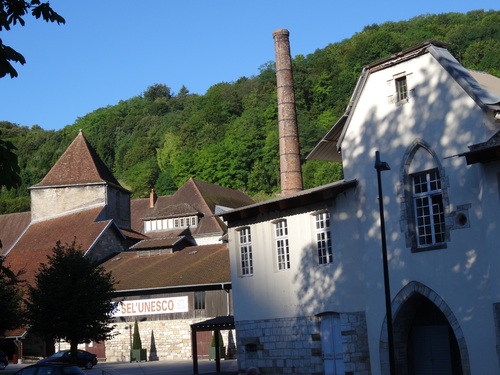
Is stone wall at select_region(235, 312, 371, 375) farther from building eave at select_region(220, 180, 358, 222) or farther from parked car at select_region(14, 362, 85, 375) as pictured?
parked car at select_region(14, 362, 85, 375)

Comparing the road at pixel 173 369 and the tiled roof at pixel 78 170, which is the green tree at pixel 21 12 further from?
the tiled roof at pixel 78 170

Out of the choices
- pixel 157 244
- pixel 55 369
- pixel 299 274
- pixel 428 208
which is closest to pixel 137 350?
pixel 157 244

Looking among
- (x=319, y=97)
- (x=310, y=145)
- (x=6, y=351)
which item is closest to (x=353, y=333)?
(x=6, y=351)

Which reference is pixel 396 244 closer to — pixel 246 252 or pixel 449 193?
pixel 449 193

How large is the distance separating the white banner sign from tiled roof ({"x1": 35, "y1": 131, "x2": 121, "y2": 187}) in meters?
16.5

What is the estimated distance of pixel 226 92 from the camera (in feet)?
419

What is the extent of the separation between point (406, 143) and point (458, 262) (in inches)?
159

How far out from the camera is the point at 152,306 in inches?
1706

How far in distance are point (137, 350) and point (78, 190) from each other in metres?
19.5

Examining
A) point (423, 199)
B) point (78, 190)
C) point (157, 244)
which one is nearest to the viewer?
point (423, 199)

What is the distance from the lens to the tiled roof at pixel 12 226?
67250 millimetres

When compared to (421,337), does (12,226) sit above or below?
above

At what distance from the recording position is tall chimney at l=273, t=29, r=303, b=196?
34.8 metres

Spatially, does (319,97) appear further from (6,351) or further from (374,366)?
(374,366)
